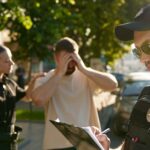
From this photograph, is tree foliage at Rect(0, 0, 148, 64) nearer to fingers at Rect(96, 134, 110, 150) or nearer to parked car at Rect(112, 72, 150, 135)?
parked car at Rect(112, 72, 150, 135)

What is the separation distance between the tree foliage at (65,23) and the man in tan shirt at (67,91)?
5339 mm

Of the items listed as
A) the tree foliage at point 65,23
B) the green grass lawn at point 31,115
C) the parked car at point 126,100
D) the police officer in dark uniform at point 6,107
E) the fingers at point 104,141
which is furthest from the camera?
the green grass lawn at point 31,115

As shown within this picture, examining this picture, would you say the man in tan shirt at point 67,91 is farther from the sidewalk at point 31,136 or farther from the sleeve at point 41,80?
the sidewalk at point 31,136

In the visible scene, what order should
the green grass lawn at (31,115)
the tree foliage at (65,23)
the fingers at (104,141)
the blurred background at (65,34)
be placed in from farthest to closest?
the green grass lawn at (31,115)
the blurred background at (65,34)
the tree foliage at (65,23)
the fingers at (104,141)

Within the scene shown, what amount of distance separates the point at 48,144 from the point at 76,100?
474 mm

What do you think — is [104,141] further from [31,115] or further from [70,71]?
[31,115]

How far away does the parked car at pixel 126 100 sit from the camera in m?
12.7

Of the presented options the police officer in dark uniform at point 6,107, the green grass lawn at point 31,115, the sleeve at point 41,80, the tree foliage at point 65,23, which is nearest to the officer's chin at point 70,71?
the sleeve at point 41,80

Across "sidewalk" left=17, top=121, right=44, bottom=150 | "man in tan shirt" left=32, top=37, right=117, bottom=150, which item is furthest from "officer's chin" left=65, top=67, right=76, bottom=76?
"sidewalk" left=17, top=121, right=44, bottom=150

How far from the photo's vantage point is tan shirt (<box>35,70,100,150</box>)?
4.61m

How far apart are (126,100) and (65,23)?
4145 millimetres

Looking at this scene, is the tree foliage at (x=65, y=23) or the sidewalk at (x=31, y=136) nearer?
the sidewalk at (x=31, y=136)

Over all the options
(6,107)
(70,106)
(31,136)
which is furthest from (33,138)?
(70,106)

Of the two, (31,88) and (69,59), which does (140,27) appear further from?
(31,88)
